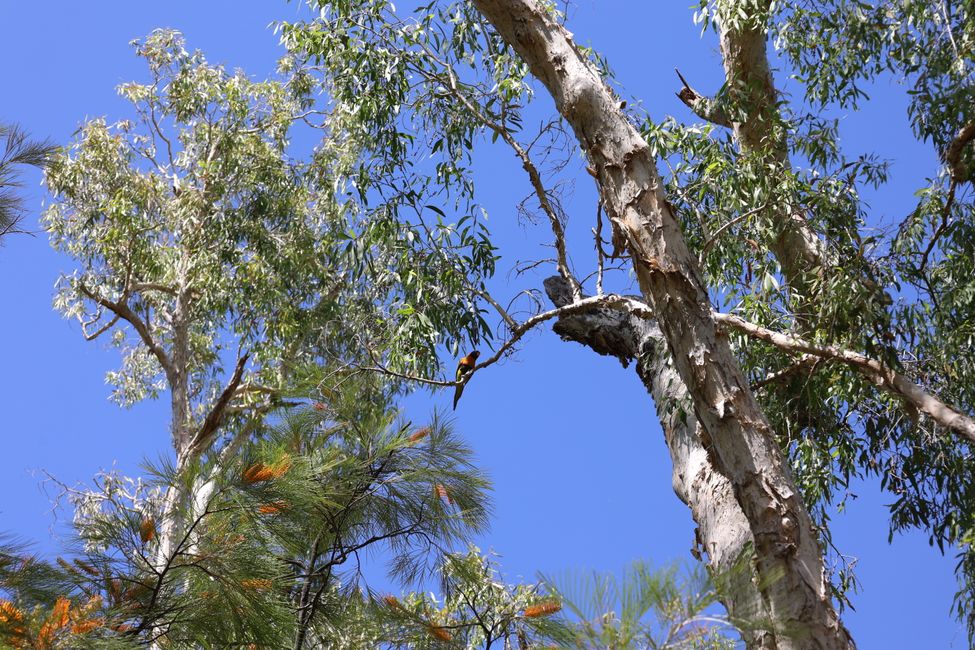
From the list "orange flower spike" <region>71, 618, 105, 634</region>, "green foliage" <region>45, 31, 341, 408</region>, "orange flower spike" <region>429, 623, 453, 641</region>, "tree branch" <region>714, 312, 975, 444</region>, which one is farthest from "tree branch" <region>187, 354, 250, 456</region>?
"orange flower spike" <region>71, 618, 105, 634</region>

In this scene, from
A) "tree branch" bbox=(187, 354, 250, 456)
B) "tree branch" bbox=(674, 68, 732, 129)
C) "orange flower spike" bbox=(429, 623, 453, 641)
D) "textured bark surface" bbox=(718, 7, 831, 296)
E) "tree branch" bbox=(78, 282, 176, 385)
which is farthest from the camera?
"tree branch" bbox=(78, 282, 176, 385)

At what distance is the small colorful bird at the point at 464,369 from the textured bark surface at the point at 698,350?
41.7 inches

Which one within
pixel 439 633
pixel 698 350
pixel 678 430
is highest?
pixel 678 430

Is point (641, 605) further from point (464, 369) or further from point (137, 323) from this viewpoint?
point (137, 323)

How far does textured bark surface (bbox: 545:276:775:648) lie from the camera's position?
3.30m

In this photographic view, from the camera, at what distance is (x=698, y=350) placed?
8.95ft

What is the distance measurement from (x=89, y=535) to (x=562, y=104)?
176cm

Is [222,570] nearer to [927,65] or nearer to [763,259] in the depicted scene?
[763,259]

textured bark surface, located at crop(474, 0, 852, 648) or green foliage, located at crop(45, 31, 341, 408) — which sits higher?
green foliage, located at crop(45, 31, 341, 408)

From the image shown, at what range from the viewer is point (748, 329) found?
371 centimetres

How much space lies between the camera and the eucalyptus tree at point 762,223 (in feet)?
10.7

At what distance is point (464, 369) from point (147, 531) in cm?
164

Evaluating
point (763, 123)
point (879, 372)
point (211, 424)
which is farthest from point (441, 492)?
point (211, 424)

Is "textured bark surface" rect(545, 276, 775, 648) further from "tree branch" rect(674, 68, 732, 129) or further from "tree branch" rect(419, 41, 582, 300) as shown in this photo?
"tree branch" rect(674, 68, 732, 129)
